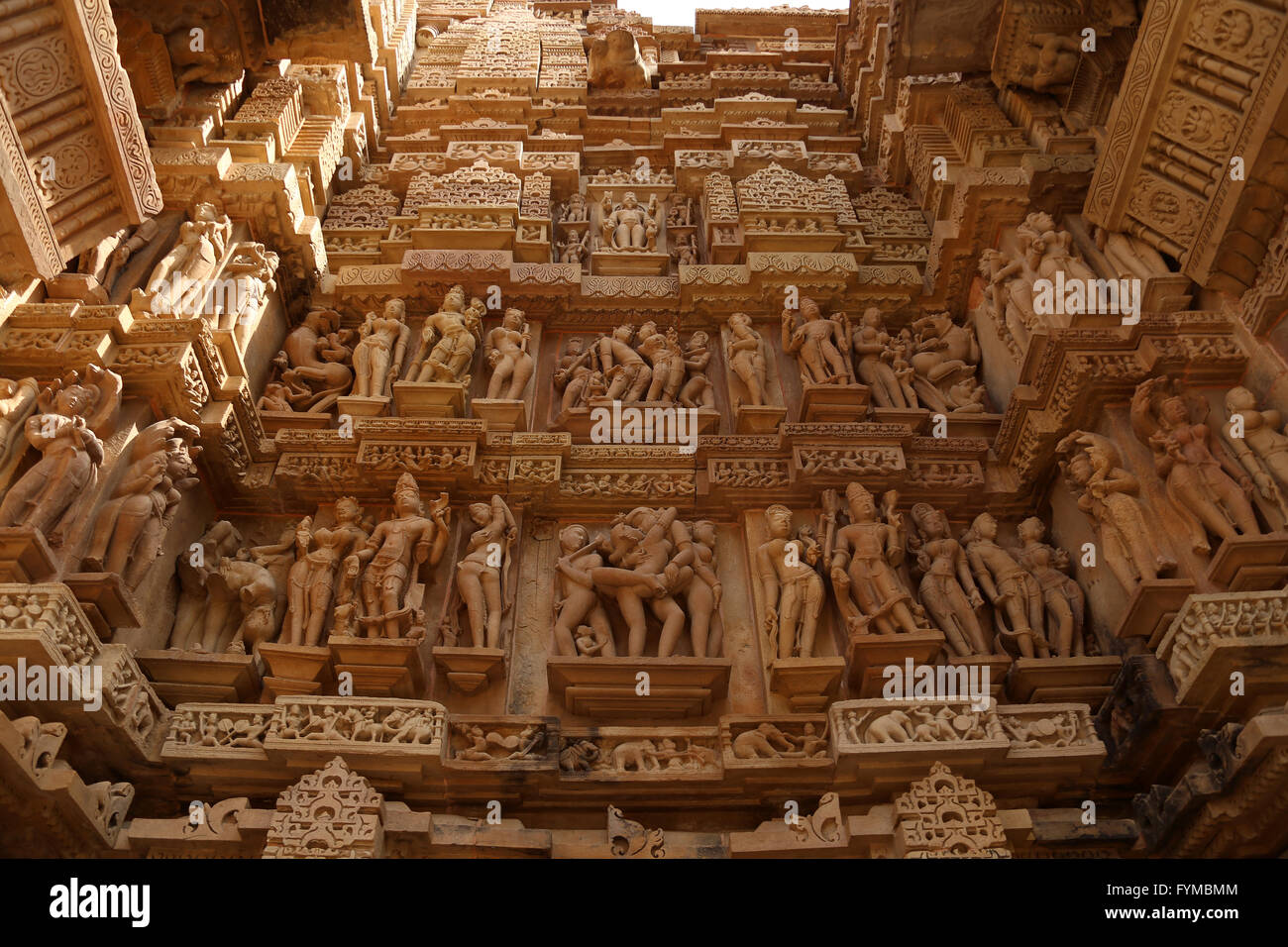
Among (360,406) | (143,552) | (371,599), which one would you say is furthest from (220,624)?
(360,406)

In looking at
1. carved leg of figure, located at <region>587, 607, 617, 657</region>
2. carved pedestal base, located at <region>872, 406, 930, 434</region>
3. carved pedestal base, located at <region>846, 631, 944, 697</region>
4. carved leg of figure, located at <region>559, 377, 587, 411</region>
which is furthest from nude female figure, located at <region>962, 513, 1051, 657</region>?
carved leg of figure, located at <region>559, 377, 587, 411</region>

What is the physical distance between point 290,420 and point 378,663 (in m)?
3.27

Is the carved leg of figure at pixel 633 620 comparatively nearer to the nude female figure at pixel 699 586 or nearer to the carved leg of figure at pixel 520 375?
the nude female figure at pixel 699 586

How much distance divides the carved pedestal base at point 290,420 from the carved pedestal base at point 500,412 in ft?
4.00

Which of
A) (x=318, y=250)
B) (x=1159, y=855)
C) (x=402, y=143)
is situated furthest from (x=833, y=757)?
(x=402, y=143)

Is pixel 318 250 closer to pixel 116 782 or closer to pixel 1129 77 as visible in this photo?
pixel 116 782

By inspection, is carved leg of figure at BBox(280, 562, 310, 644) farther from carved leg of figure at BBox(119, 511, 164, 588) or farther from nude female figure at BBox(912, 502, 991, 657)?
nude female figure at BBox(912, 502, 991, 657)

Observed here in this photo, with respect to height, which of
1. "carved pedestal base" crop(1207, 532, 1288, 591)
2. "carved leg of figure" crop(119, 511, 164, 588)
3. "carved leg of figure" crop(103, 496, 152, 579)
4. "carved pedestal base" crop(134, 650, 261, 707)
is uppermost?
"carved pedestal base" crop(1207, 532, 1288, 591)

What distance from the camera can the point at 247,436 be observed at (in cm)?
973

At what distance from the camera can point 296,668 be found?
26.1ft

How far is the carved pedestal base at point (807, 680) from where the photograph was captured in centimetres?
794

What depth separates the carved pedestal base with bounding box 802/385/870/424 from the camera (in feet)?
33.6

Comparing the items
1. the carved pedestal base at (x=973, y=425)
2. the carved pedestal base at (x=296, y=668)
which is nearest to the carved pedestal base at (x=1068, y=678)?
the carved pedestal base at (x=973, y=425)

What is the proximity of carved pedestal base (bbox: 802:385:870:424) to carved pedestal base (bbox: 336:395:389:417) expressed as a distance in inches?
153
